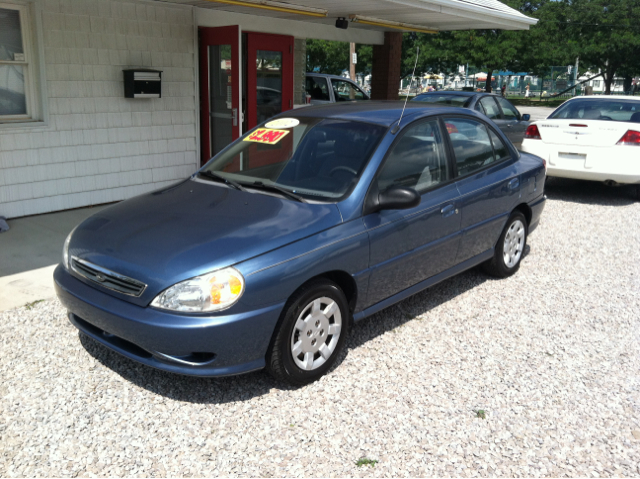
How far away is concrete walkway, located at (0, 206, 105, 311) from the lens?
513 centimetres

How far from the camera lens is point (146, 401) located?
3.63 meters

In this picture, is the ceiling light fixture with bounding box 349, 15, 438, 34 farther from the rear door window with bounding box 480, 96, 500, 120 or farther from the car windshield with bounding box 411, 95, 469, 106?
the rear door window with bounding box 480, 96, 500, 120

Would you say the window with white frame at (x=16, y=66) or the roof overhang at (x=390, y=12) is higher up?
the roof overhang at (x=390, y=12)

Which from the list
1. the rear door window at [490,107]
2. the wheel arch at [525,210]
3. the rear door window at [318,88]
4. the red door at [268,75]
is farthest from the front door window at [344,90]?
the wheel arch at [525,210]

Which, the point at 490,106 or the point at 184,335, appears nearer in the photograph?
the point at 184,335

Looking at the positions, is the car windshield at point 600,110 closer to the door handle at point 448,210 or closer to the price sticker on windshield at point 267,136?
the door handle at point 448,210

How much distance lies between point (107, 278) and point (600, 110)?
8.98m

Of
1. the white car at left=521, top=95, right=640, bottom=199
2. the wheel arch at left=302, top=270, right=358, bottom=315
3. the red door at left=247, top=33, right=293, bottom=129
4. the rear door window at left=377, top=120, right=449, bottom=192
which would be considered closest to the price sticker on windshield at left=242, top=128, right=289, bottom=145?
the rear door window at left=377, top=120, right=449, bottom=192

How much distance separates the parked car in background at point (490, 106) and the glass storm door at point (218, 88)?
3273 millimetres

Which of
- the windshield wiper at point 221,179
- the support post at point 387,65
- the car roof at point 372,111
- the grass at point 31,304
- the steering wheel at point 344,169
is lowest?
the grass at point 31,304

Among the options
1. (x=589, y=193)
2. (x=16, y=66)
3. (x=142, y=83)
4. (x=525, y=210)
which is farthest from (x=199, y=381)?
(x=589, y=193)

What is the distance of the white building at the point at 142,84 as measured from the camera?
714 cm

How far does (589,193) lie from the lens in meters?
10.4

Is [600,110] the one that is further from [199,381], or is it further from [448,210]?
[199,381]
